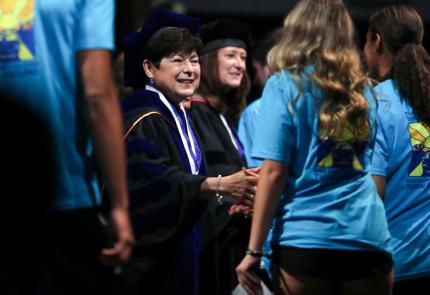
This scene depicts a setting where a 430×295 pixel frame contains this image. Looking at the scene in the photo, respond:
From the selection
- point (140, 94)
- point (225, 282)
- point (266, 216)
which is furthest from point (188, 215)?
point (225, 282)

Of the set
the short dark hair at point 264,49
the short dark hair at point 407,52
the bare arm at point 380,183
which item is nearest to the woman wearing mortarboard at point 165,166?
the bare arm at point 380,183

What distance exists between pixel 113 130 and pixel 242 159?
3.41 meters

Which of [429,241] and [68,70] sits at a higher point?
[68,70]

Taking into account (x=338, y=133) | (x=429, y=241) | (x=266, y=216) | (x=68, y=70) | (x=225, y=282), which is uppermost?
(x=68, y=70)

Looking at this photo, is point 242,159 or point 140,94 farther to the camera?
point 242,159

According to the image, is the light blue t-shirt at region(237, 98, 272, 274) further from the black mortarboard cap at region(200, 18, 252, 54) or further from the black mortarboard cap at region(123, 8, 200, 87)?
the black mortarboard cap at region(123, 8, 200, 87)

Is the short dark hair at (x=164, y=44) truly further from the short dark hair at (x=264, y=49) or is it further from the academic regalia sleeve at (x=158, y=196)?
the short dark hair at (x=264, y=49)

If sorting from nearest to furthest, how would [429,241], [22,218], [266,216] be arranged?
[22,218]
[266,216]
[429,241]

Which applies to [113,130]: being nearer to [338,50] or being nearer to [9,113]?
[9,113]

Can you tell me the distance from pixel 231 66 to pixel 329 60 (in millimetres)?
3113

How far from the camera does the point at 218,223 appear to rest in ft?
20.8

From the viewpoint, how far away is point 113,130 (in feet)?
11.5

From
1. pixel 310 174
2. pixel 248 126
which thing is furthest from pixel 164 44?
pixel 248 126

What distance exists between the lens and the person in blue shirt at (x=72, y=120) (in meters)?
3.52
